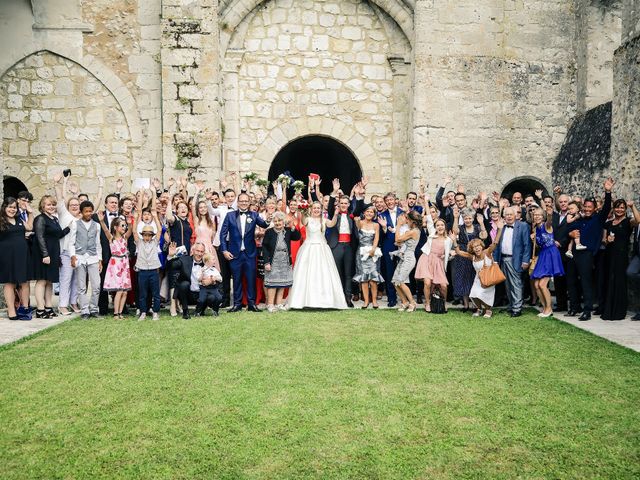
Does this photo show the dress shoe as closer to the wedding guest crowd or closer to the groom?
the wedding guest crowd

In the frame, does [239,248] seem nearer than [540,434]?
No

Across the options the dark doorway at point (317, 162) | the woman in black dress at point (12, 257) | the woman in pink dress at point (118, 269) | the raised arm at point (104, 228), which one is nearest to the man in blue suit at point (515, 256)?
the woman in pink dress at point (118, 269)

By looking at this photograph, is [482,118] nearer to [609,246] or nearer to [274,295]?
[609,246]

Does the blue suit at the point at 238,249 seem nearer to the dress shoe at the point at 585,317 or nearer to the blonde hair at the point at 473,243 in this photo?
the blonde hair at the point at 473,243

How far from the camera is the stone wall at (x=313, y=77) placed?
46.5 ft

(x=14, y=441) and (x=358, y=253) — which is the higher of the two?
(x=358, y=253)

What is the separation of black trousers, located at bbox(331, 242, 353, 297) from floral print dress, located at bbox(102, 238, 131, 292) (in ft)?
11.0

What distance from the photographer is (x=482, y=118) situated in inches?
557

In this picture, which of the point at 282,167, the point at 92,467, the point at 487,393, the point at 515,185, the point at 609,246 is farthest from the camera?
the point at 282,167

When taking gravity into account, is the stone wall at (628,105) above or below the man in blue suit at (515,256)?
above

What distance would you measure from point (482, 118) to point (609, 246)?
577 centimetres

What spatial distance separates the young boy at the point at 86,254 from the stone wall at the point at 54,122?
16.2ft

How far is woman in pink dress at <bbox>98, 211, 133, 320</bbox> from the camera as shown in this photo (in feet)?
30.3

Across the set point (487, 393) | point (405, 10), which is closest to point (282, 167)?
point (405, 10)
